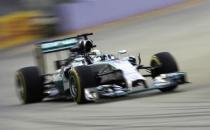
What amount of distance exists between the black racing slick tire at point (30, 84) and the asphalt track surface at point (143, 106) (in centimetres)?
22

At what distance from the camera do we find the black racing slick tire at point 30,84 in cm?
1270

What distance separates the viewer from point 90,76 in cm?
1069

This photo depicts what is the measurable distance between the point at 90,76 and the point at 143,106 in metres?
1.55

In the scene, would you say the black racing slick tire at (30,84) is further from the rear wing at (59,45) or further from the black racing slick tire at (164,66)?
the black racing slick tire at (164,66)

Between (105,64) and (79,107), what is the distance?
3.82 ft

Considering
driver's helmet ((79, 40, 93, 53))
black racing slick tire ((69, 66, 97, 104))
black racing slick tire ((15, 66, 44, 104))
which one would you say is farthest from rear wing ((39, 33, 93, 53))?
black racing slick tire ((69, 66, 97, 104))

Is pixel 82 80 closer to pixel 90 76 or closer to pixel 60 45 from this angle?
pixel 90 76

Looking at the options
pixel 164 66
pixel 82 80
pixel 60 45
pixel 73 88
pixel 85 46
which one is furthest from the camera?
pixel 60 45

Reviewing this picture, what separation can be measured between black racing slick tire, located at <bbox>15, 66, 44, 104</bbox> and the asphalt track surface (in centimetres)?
22

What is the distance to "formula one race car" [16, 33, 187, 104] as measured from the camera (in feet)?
34.8

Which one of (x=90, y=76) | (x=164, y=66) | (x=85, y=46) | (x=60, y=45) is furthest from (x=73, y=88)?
(x=60, y=45)

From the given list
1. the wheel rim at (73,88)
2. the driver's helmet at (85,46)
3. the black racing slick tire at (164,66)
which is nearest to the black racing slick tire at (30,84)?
the driver's helmet at (85,46)

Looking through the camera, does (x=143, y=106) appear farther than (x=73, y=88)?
No

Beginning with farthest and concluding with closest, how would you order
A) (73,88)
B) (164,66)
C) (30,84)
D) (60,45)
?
1. (60,45)
2. (30,84)
3. (164,66)
4. (73,88)
